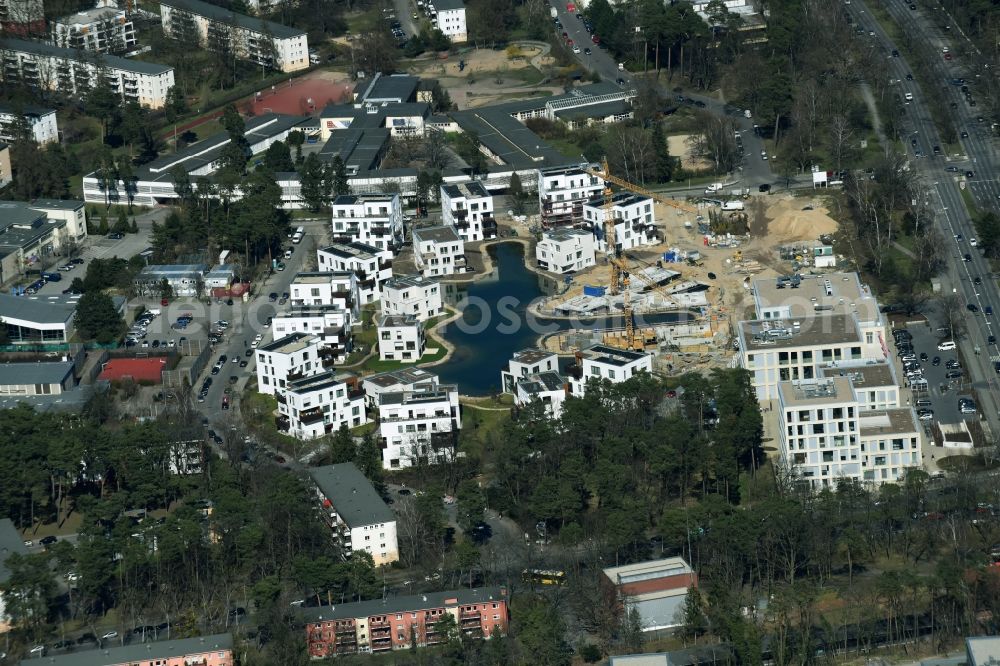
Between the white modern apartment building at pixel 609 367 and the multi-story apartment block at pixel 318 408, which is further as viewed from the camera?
the white modern apartment building at pixel 609 367

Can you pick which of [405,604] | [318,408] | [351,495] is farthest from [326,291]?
[405,604]

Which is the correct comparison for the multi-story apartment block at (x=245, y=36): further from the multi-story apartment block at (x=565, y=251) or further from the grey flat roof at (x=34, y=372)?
the grey flat roof at (x=34, y=372)

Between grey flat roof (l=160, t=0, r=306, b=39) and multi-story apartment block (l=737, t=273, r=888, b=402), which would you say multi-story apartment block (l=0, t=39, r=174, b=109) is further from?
multi-story apartment block (l=737, t=273, r=888, b=402)

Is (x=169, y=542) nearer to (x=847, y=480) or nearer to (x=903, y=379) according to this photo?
(x=847, y=480)

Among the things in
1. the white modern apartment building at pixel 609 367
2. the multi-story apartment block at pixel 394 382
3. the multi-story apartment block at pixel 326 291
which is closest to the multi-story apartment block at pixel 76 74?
the multi-story apartment block at pixel 326 291

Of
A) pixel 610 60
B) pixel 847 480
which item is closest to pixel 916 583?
pixel 847 480

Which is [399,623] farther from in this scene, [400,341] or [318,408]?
[400,341]
